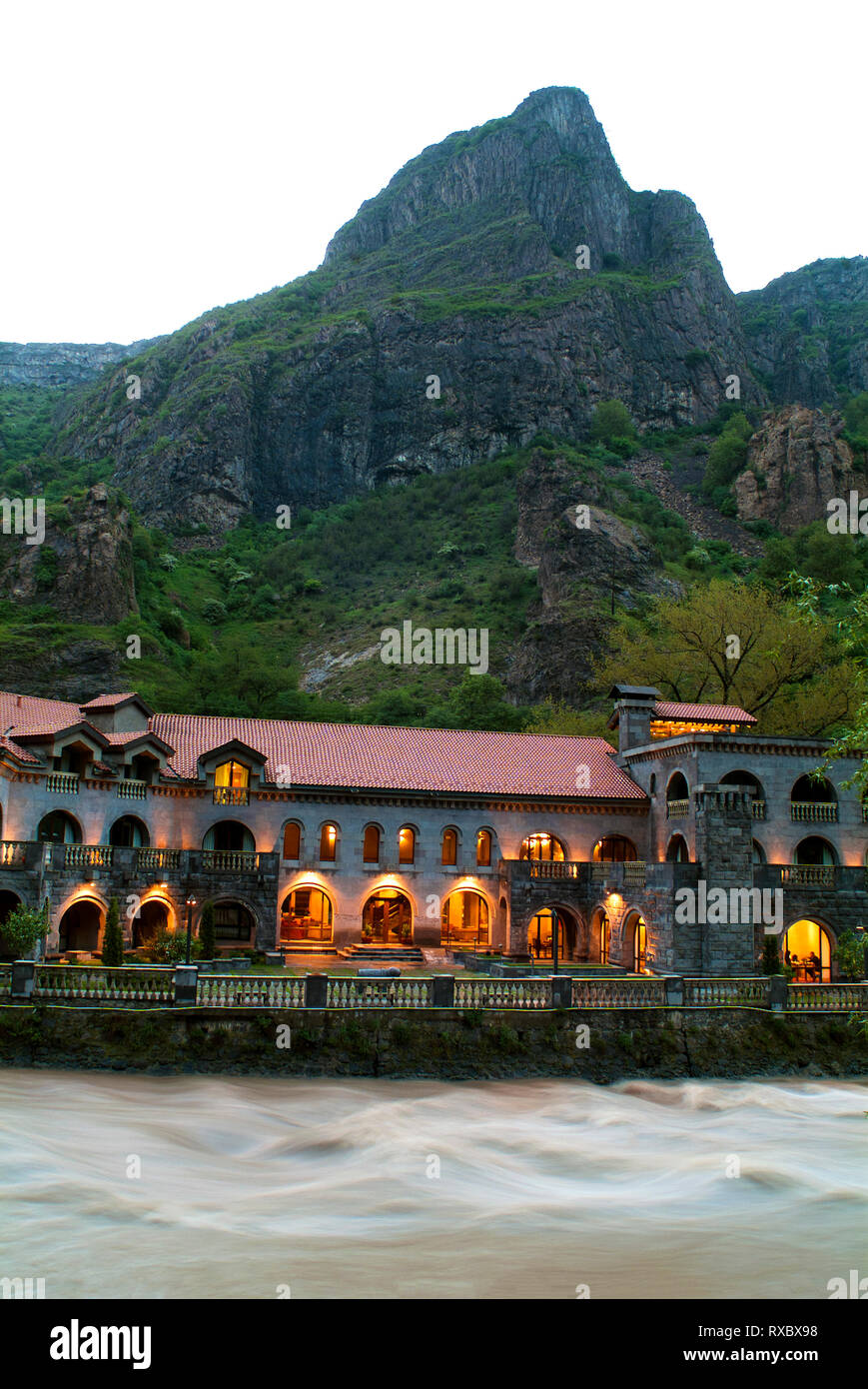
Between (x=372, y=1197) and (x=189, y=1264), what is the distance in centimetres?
535

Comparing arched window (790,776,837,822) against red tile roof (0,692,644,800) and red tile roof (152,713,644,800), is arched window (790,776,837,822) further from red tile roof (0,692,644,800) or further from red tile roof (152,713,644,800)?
red tile roof (0,692,644,800)

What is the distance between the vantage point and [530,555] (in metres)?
115

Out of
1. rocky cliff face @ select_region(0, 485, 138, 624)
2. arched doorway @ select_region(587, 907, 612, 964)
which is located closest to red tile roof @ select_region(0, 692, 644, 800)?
arched doorway @ select_region(587, 907, 612, 964)

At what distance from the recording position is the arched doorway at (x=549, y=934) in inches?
1874

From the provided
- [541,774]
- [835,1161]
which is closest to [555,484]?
[541,774]

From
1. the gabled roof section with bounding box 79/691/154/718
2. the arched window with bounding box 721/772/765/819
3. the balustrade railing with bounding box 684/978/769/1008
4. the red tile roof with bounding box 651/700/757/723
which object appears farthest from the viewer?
the red tile roof with bounding box 651/700/757/723

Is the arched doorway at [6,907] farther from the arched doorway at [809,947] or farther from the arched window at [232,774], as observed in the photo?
the arched doorway at [809,947]

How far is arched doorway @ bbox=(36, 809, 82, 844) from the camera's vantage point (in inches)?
1650

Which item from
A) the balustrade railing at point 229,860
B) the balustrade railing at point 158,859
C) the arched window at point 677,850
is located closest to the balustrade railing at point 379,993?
the balustrade railing at point 229,860

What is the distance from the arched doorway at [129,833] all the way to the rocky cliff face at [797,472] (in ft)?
298

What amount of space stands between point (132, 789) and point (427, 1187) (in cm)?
2599

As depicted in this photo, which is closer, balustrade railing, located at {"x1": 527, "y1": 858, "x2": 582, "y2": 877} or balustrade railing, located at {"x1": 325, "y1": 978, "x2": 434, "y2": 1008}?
balustrade railing, located at {"x1": 325, "y1": 978, "x2": 434, "y2": 1008}

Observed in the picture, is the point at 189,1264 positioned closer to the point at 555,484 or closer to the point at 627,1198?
the point at 627,1198

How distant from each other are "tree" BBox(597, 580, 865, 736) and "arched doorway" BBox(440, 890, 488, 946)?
73.2ft
